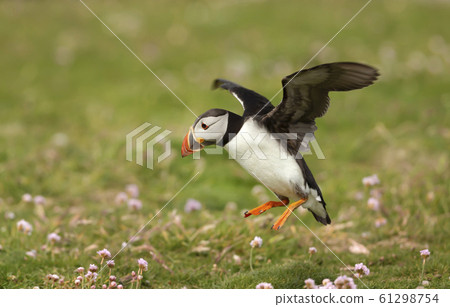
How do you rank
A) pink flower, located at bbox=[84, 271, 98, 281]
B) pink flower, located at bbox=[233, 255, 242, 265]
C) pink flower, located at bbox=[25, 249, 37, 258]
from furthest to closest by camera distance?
pink flower, located at bbox=[233, 255, 242, 265]
pink flower, located at bbox=[25, 249, 37, 258]
pink flower, located at bbox=[84, 271, 98, 281]

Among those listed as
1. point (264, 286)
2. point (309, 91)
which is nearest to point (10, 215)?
point (264, 286)

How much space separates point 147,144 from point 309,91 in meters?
4.52

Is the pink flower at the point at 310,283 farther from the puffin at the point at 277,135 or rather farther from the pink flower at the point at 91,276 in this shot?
the pink flower at the point at 91,276

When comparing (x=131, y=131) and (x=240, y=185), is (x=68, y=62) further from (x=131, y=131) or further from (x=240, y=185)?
(x=240, y=185)

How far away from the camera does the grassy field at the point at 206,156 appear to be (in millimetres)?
4879

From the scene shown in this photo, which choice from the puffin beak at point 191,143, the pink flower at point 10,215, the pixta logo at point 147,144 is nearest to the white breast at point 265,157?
the puffin beak at point 191,143

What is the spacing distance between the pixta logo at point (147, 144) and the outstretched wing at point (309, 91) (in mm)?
3823

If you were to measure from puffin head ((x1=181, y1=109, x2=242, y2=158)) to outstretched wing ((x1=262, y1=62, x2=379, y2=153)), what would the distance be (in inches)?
9.9

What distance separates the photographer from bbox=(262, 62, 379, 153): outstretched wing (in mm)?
3404

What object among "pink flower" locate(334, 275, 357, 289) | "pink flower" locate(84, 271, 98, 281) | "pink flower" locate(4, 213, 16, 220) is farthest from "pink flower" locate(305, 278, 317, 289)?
"pink flower" locate(4, 213, 16, 220)

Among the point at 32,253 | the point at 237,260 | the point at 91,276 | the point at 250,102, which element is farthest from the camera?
the point at 237,260

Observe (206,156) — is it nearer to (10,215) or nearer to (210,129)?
(10,215)

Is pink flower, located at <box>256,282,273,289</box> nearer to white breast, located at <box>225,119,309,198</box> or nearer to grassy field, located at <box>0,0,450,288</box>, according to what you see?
grassy field, located at <box>0,0,450,288</box>

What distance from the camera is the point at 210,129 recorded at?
3.79 m
